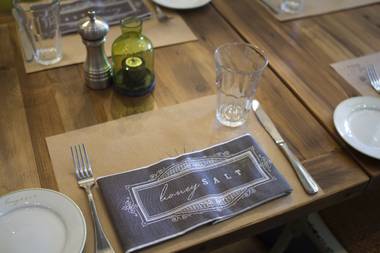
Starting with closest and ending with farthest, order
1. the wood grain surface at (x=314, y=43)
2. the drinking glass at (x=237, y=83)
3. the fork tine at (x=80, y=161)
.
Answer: the fork tine at (x=80, y=161), the drinking glass at (x=237, y=83), the wood grain surface at (x=314, y=43)

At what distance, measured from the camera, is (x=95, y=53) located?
0.85m

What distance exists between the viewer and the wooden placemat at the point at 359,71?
0.94 meters

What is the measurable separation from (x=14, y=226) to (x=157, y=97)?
0.39 metres

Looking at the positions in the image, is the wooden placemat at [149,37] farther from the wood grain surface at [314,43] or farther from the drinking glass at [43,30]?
the wood grain surface at [314,43]

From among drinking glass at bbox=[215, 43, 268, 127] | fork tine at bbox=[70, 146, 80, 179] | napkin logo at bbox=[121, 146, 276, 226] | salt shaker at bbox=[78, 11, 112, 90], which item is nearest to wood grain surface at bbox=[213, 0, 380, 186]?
drinking glass at bbox=[215, 43, 268, 127]

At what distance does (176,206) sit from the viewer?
0.65m

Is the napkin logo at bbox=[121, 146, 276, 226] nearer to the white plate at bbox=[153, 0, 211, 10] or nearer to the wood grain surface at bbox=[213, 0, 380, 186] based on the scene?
the wood grain surface at bbox=[213, 0, 380, 186]

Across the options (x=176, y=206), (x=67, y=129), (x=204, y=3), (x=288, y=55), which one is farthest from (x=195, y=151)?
(x=204, y=3)

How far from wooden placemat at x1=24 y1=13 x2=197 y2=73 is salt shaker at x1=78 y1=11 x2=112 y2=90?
0.32 feet

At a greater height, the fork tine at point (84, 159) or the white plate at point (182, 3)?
the white plate at point (182, 3)

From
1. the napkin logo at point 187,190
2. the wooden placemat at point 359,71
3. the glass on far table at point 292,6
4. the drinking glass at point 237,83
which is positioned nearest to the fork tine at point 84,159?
the napkin logo at point 187,190

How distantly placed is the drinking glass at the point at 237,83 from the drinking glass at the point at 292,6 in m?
0.37

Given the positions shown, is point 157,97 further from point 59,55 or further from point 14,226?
point 14,226

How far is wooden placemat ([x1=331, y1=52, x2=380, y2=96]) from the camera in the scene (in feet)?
3.08
